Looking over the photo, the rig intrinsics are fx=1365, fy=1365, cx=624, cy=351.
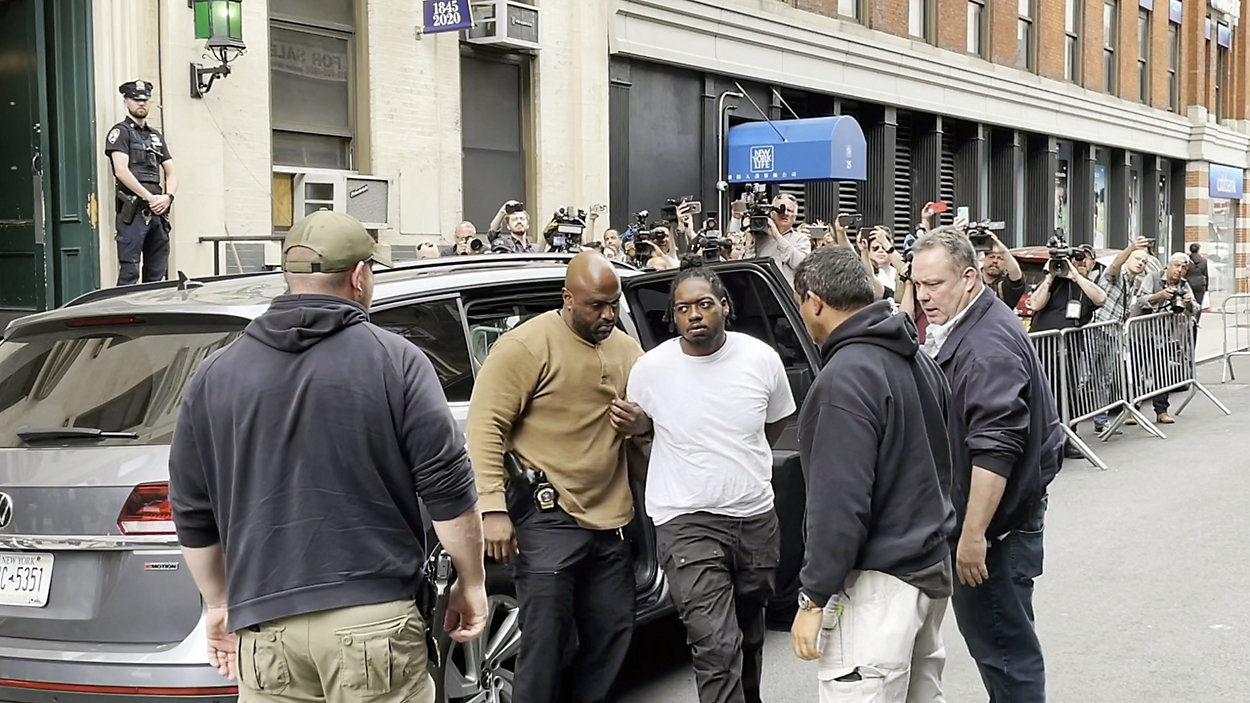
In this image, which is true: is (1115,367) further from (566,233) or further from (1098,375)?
(566,233)

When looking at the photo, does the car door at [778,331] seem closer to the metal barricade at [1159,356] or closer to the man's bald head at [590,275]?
the man's bald head at [590,275]

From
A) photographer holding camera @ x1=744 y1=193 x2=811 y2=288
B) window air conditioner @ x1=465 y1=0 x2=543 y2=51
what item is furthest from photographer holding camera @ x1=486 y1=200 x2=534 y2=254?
window air conditioner @ x1=465 y1=0 x2=543 y2=51

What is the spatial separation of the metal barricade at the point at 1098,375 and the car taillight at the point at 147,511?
30.9 feet

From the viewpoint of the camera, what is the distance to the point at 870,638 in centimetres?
380

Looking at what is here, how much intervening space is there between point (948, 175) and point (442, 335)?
22.5m

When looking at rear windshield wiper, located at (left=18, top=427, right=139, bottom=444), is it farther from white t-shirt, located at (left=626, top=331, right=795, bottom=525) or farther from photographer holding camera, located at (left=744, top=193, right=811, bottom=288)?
photographer holding camera, located at (left=744, top=193, right=811, bottom=288)

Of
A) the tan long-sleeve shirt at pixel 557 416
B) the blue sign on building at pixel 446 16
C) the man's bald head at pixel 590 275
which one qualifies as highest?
the blue sign on building at pixel 446 16

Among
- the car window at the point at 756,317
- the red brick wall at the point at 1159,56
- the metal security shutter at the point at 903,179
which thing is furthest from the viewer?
the red brick wall at the point at 1159,56

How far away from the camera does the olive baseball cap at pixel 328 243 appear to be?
332 centimetres

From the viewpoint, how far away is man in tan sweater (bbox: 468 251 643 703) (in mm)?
4727

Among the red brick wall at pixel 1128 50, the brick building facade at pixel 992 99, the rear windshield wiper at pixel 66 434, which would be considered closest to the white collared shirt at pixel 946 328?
the rear windshield wiper at pixel 66 434

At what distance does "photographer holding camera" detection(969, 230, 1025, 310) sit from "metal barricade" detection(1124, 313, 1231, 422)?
7.11ft

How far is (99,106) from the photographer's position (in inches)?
438

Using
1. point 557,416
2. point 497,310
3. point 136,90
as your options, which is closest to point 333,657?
point 557,416
